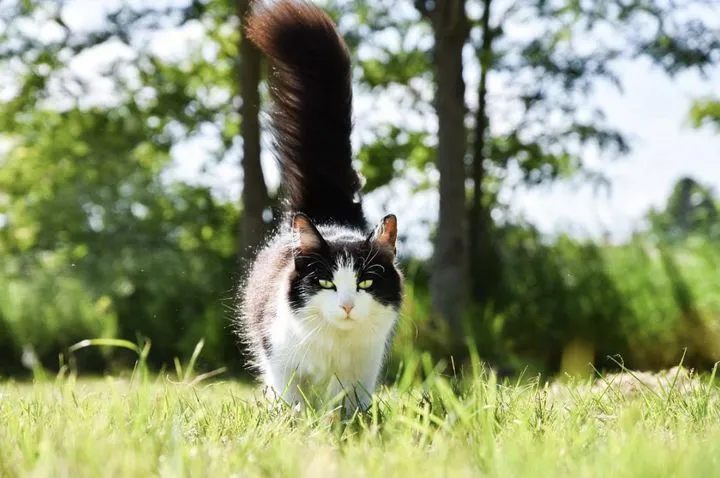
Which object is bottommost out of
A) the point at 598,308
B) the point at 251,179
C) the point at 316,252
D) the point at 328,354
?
the point at 598,308

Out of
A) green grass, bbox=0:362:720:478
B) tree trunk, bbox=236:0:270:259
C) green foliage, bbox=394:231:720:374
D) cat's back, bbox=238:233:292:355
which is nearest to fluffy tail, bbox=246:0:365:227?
cat's back, bbox=238:233:292:355

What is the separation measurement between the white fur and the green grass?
266 millimetres

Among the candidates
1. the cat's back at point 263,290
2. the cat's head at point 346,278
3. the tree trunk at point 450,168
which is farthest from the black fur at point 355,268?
the tree trunk at point 450,168

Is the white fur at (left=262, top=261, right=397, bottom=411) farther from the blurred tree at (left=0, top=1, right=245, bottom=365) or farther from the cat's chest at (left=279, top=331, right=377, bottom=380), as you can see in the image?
the blurred tree at (left=0, top=1, right=245, bottom=365)

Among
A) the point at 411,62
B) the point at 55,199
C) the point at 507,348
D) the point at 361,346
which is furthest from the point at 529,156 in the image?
the point at 361,346

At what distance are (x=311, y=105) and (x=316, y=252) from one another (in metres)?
1.08

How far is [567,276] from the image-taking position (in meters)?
7.42

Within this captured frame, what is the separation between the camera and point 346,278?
9.70 feet

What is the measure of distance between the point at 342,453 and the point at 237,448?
26cm

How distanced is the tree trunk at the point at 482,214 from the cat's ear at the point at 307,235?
15.0 feet

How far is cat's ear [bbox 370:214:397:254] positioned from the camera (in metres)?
3.08

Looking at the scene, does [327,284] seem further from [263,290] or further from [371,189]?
[371,189]

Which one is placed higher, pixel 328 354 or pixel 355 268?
pixel 355 268

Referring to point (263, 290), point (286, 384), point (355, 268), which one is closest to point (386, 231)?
point (355, 268)
